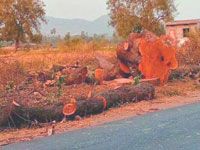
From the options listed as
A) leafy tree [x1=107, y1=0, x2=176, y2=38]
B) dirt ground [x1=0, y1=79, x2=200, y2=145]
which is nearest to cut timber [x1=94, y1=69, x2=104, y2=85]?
dirt ground [x1=0, y1=79, x2=200, y2=145]

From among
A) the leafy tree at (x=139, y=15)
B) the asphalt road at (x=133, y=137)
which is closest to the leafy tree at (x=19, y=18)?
the leafy tree at (x=139, y=15)

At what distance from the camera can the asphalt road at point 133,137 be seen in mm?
6294

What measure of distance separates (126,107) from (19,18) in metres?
39.6

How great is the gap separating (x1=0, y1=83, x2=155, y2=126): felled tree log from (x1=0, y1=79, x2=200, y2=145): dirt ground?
7.4 inches

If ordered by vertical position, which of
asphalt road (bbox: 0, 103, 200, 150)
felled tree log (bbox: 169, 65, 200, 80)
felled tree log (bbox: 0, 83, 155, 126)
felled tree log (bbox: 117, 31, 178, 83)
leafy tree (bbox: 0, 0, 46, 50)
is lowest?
asphalt road (bbox: 0, 103, 200, 150)

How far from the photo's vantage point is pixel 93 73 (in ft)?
44.6

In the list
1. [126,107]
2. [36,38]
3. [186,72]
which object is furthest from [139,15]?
[126,107]

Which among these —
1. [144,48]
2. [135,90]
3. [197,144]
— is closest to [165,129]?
[197,144]

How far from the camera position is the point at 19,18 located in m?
47.4

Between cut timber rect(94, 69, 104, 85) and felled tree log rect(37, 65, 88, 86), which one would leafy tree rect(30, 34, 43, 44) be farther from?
cut timber rect(94, 69, 104, 85)

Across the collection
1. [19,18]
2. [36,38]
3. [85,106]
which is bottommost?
[85,106]

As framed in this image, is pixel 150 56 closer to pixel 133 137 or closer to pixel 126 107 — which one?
pixel 126 107

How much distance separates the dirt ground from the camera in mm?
7583

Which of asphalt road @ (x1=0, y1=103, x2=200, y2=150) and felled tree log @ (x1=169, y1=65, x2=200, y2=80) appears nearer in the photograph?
asphalt road @ (x1=0, y1=103, x2=200, y2=150)
